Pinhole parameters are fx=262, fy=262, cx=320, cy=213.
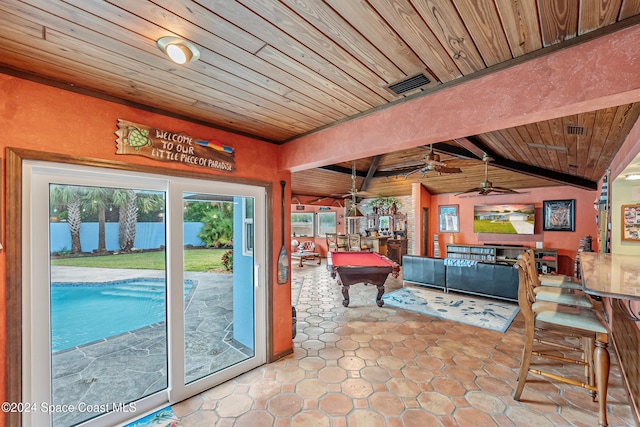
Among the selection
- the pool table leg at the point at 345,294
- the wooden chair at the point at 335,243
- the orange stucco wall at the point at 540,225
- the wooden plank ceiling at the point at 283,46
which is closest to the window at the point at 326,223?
the wooden chair at the point at 335,243

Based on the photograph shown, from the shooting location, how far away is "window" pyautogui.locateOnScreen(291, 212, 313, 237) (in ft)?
38.2

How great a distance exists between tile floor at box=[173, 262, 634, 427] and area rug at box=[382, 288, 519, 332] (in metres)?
0.36

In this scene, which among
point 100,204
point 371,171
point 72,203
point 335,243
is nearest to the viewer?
point 72,203

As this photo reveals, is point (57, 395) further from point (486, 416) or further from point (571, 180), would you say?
point (571, 180)

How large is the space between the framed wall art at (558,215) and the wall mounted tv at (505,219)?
25 centimetres

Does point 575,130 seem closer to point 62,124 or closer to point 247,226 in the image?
point 247,226

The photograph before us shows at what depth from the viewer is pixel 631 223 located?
3092 millimetres

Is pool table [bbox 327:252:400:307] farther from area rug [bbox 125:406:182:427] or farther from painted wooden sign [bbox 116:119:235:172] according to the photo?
area rug [bbox 125:406:182:427]

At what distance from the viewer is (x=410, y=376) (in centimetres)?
269

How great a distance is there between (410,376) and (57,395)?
3242 millimetres

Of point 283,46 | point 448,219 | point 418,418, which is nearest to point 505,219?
point 448,219

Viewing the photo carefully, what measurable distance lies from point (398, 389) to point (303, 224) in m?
9.47

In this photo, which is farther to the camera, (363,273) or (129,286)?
(363,273)

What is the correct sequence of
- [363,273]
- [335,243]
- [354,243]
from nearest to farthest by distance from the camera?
[363,273]
[354,243]
[335,243]
